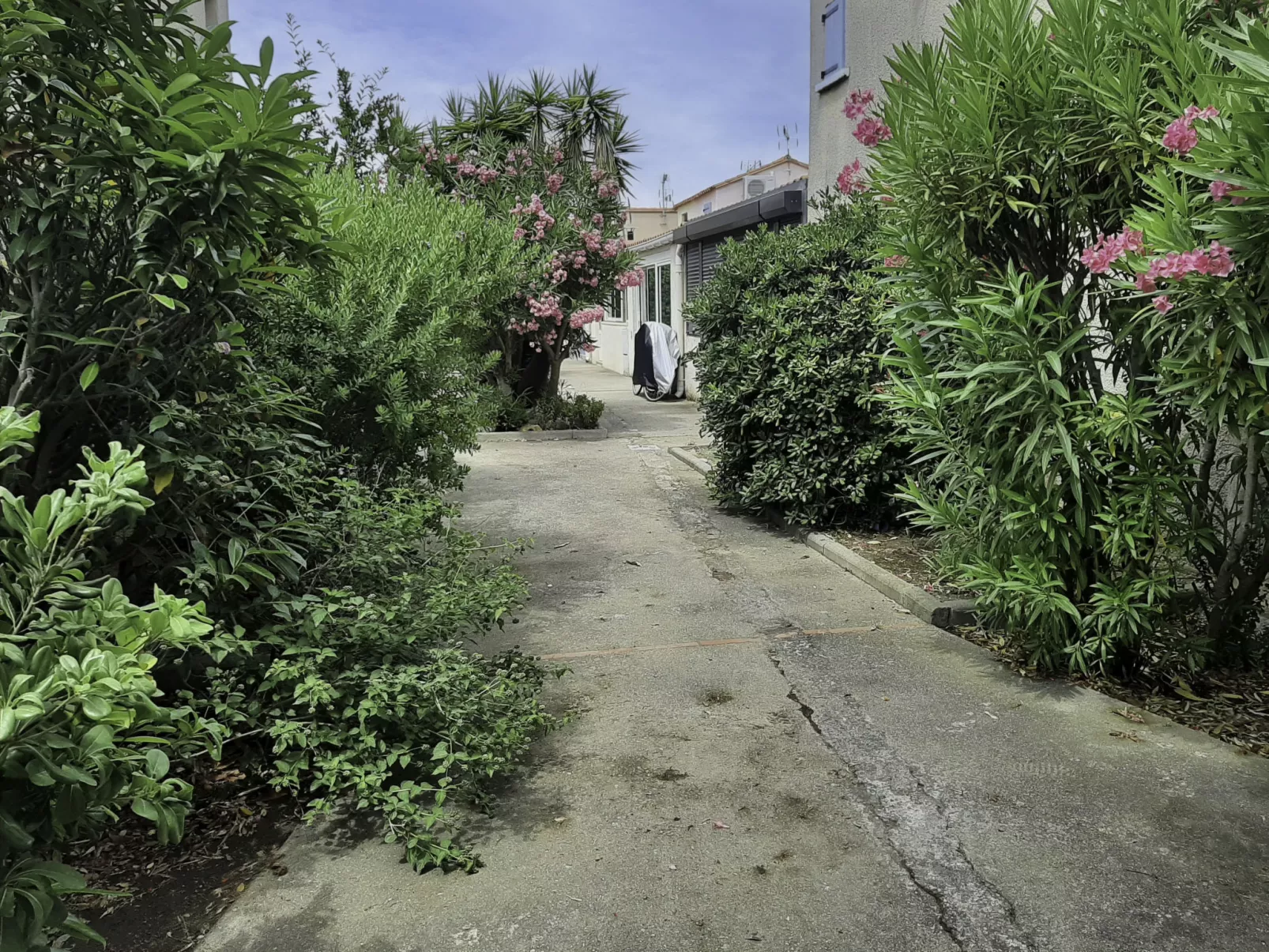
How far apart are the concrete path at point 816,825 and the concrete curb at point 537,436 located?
9.04 metres

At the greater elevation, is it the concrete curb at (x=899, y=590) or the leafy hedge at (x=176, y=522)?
the leafy hedge at (x=176, y=522)

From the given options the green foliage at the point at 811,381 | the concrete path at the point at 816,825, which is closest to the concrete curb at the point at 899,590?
the concrete path at the point at 816,825

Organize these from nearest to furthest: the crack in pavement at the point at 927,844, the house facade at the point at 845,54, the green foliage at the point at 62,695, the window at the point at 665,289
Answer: the green foliage at the point at 62,695 < the crack in pavement at the point at 927,844 < the house facade at the point at 845,54 < the window at the point at 665,289

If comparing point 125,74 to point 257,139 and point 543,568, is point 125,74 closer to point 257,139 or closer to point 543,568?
point 257,139

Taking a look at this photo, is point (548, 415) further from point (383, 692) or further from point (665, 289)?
point (383, 692)

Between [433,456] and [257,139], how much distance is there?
11.4 feet

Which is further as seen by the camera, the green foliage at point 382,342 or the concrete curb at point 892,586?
the concrete curb at point 892,586

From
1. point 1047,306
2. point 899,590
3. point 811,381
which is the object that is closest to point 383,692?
point 1047,306

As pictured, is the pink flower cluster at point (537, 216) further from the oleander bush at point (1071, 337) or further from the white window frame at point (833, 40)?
the oleander bush at point (1071, 337)

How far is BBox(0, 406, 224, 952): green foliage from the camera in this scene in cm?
163

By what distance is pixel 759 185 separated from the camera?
23938 millimetres

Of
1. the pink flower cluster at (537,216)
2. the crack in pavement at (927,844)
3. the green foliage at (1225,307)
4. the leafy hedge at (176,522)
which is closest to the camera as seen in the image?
the leafy hedge at (176,522)

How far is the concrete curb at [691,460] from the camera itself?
1131 centimetres

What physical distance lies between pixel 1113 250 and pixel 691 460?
27.6ft
